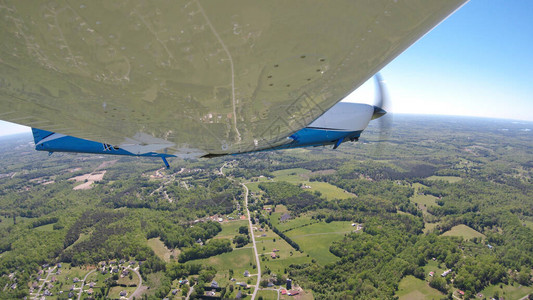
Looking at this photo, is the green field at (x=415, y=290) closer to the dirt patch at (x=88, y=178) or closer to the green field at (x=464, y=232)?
the green field at (x=464, y=232)

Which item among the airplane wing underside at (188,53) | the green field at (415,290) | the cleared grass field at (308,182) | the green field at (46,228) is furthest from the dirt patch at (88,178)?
the airplane wing underside at (188,53)

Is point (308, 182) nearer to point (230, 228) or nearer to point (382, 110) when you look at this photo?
point (230, 228)

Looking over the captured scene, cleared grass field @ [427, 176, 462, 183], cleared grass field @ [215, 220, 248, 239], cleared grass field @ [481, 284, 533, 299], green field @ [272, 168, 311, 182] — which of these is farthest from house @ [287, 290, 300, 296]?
cleared grass field @ [427, 176, 462, 183]

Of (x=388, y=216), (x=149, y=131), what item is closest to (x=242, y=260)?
(x=388, y=216)

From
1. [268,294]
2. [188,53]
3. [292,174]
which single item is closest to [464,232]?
[268,294]

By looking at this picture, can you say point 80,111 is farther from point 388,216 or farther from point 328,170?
point 328,170

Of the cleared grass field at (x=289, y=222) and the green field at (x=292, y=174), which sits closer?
the cleared grass field at (x=289, y=222)
